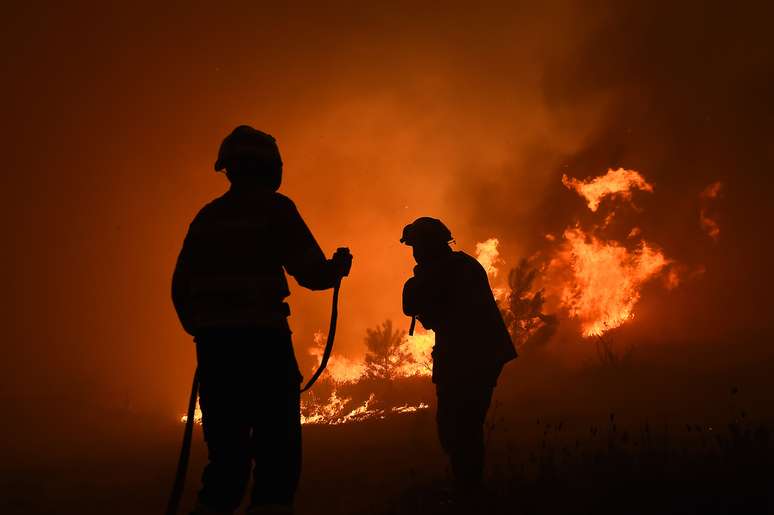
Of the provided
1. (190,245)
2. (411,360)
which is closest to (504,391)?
(411,360)

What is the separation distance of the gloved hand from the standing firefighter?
2.23m

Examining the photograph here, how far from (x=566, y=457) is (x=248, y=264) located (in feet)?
17.4

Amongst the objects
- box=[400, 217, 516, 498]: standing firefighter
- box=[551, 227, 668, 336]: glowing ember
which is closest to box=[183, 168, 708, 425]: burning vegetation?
box=[551, 227, 668, 336]: glowing ember

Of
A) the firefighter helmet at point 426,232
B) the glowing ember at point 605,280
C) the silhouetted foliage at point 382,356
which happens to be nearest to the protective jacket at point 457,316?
the firefighter helmet at point 426,232

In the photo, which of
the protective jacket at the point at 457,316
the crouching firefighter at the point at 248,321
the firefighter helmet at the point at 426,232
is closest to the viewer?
the crouching firefighter at the point at 248,321

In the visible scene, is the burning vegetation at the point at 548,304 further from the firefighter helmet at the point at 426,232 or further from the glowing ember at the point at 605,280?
the firefighter helmet at the point at 426,232

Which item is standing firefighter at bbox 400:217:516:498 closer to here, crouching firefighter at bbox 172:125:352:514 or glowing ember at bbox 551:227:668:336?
crouching firefighter at bbox 172:125:352:514

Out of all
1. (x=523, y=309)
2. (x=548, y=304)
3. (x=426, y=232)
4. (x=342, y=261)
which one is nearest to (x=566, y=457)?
(x=426, y=232)

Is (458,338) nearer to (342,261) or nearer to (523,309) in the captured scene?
(342,261)

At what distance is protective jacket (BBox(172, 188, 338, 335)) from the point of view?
10.0 feet

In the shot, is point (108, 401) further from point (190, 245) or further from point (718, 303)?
point (190, 245)

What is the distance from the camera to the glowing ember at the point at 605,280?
3151cm

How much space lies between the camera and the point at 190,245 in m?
3.31

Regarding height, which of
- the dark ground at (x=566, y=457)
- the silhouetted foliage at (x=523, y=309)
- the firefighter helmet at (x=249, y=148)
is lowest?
the dark ground at (x=566, y=457)
